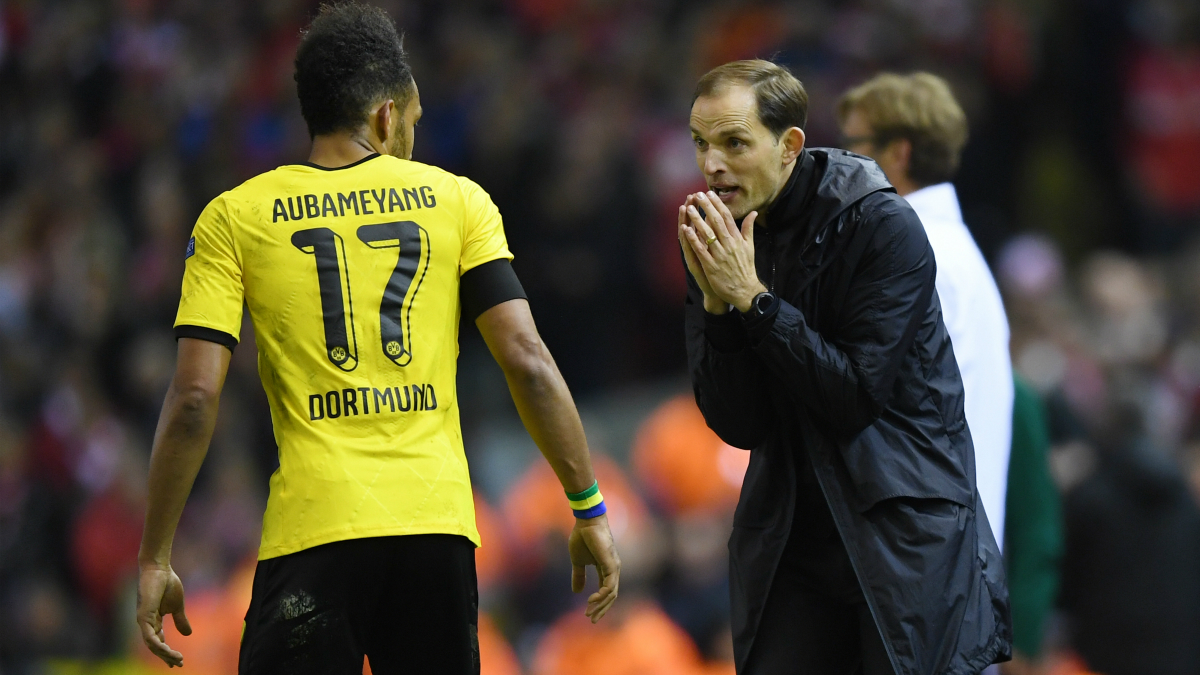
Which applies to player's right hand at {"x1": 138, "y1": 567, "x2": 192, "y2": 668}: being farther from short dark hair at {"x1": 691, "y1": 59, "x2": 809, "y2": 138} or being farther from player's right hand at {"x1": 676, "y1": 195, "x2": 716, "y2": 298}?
short dark hair at {"x1": 691, "y1": 59, "x2": 809, "y2": 138}

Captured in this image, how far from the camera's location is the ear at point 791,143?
377cm

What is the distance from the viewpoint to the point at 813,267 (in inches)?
145

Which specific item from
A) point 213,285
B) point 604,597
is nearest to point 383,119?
point 213,285

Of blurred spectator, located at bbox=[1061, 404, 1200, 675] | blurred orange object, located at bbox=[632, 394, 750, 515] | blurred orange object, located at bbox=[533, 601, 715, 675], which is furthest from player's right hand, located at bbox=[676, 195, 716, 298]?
blurred orange object, located at bbox=[632, 394, 750, 515]

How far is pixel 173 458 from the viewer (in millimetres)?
3596

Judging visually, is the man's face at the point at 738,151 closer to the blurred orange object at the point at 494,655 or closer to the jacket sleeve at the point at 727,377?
the jacket sleeve at the point at 727,377

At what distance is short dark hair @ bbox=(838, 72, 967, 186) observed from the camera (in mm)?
4727

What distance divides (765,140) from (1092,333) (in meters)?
6.24

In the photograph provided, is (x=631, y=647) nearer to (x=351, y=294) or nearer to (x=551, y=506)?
(x=551, y=506)

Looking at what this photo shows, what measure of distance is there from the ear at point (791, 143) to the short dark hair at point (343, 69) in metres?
0.96

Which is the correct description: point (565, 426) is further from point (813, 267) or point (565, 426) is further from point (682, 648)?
point (682, 648)

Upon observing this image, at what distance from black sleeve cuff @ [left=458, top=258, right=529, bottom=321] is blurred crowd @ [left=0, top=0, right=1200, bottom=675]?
359cm

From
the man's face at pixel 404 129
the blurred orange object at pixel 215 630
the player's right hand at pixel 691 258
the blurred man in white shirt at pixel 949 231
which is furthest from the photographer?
the blurred orange object at pixel 215 630

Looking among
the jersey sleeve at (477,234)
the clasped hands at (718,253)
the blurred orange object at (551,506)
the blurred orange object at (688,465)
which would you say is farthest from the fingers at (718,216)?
the blurred orange object at (688,465)
